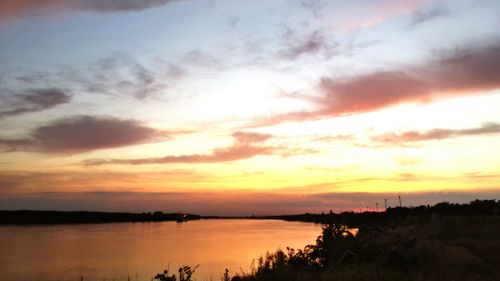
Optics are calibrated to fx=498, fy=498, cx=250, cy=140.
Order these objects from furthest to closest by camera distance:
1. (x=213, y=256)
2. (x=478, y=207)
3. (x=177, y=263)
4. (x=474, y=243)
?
1. (x=478, y=207)
2. (x=213, y=256)
3. (x=177, y=263)
4. (x=474, y=243)

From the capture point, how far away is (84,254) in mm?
59438

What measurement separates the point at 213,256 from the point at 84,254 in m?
16.9

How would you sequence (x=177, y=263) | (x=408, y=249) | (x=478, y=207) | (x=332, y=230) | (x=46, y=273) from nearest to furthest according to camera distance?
(x=408, y=249)
(x=332, y=230)
(x=46, y=273)
(x=177, y=263)
(x=478, y=207)

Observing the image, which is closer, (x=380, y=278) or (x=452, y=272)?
(x=380, y=278)

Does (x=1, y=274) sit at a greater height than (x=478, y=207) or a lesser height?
lesser

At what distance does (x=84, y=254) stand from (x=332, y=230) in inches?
1767

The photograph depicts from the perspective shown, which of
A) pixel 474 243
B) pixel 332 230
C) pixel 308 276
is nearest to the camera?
pixel 308 276

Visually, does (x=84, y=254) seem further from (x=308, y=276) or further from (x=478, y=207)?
(x=478, y=207)

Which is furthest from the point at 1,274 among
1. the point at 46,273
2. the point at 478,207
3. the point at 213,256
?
the point at 478,207

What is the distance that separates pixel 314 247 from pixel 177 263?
28.4 metres

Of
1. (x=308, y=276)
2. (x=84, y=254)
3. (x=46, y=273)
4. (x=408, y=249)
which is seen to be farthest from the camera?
(x=84, y=254)

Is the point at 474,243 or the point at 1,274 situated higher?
the point at 474,243

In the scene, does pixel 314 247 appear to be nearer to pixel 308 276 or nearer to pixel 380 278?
pixel 308 276

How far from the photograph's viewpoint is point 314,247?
2261 centimetres
